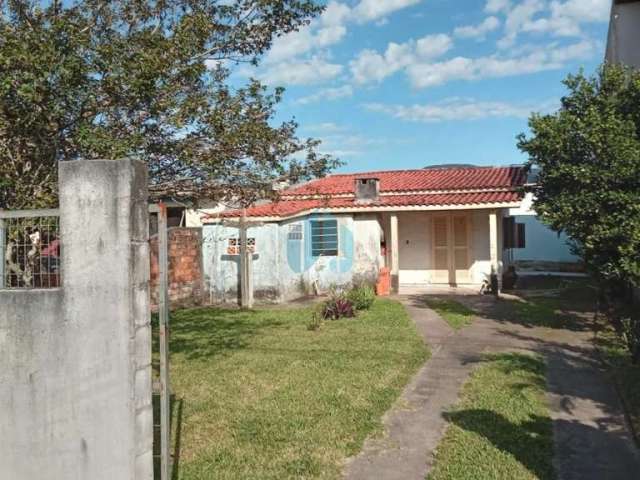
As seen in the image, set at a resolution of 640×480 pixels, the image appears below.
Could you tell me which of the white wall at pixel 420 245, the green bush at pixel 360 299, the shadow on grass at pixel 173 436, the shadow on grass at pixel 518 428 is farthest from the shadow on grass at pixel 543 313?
the shadow on grass at pixel 173 436

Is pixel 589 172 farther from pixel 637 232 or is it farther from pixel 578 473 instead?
pixel 578 473

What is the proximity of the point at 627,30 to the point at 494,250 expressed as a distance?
598 centimetres

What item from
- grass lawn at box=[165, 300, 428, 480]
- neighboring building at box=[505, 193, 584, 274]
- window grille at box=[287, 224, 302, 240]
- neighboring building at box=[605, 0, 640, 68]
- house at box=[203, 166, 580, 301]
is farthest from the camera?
neighboring building at box=[505, 193, 584, 274]

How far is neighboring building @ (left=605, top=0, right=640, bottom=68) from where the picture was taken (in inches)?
482

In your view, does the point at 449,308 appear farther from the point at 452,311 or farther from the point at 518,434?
the point at 518,434

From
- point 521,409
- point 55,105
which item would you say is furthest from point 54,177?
point 521,409

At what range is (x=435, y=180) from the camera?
18.6 metres

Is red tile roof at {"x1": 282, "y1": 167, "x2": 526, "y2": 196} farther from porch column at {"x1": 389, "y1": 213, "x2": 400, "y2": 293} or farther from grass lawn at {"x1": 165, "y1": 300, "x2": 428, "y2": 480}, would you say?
grass lawn at {"x1": 165, "y1": 300, "x2": 428, "y2": 480}

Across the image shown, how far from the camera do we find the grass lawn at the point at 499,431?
436 centimetres

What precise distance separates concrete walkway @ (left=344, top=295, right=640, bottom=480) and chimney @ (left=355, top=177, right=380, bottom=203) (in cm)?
798

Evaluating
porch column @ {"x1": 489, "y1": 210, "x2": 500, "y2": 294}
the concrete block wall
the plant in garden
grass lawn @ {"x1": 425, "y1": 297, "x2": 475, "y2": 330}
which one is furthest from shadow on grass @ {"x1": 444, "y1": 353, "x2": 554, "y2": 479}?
porch column @ {"x1": 489, "y1": 210, "x2": 500, "y2": 294}

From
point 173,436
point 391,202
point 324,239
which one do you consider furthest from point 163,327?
point 391,202

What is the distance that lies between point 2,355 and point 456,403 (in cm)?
422

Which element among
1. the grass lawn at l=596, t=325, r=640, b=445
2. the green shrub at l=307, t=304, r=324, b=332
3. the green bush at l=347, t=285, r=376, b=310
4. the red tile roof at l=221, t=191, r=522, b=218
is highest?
the red tile roof at l=221, t=191, r=522, b=218
